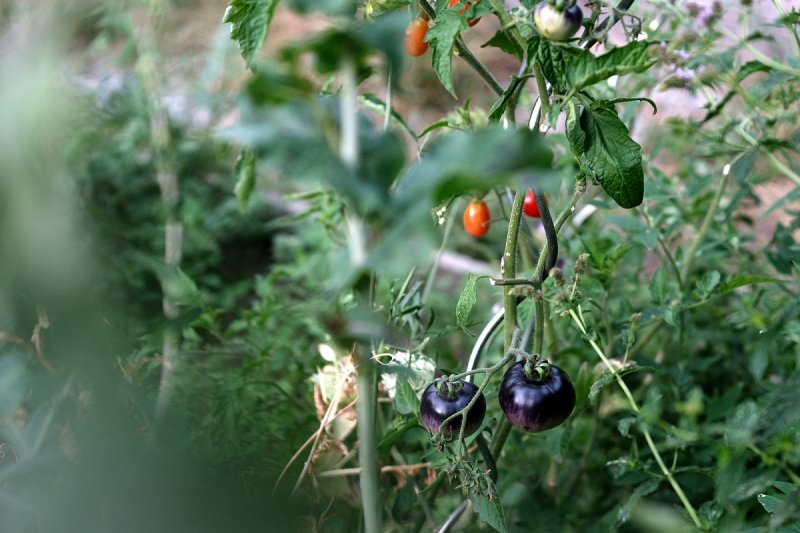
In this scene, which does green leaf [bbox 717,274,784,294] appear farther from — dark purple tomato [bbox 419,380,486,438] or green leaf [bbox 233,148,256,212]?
green leaf [bbox 233,148,256,212]

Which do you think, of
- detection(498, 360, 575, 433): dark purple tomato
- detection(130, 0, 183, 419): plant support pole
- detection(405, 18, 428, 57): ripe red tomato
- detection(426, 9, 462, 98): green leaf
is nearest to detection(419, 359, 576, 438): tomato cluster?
detection(498, 360, 575, 433): dark purple tomato

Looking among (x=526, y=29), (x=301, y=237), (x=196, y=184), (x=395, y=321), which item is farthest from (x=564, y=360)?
(x=196, y=184)

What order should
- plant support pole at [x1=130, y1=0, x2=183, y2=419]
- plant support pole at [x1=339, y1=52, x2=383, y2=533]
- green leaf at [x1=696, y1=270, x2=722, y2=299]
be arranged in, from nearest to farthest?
plant support pole at [x1=339, y1=52, x2=383, y2=533]
green leaf at [x1=696, y1=270, x2=722, y2=299]
plant support pole at [x1=130, y1=0, x2=183, y2=419]

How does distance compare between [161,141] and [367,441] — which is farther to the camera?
[161,141]

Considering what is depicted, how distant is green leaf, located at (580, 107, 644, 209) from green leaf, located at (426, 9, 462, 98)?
0.34 feet

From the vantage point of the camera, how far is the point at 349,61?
28 cm

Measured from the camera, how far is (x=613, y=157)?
53cm

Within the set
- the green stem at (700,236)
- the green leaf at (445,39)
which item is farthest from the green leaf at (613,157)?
the green stem at (700,236)

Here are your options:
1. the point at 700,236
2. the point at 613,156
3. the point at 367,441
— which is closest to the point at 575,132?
the point at 613,156

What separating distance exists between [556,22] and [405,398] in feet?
1.15

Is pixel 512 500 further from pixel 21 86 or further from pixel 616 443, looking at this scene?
pixel 21 86

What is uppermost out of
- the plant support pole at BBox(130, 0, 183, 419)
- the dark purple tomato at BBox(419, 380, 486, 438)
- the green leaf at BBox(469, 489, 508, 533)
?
the dark purple tomato at BBox(419, 380, 486, 438)

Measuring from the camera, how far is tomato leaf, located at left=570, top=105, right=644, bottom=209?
530 mm

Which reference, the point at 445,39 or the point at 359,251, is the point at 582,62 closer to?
the point at 445,39
